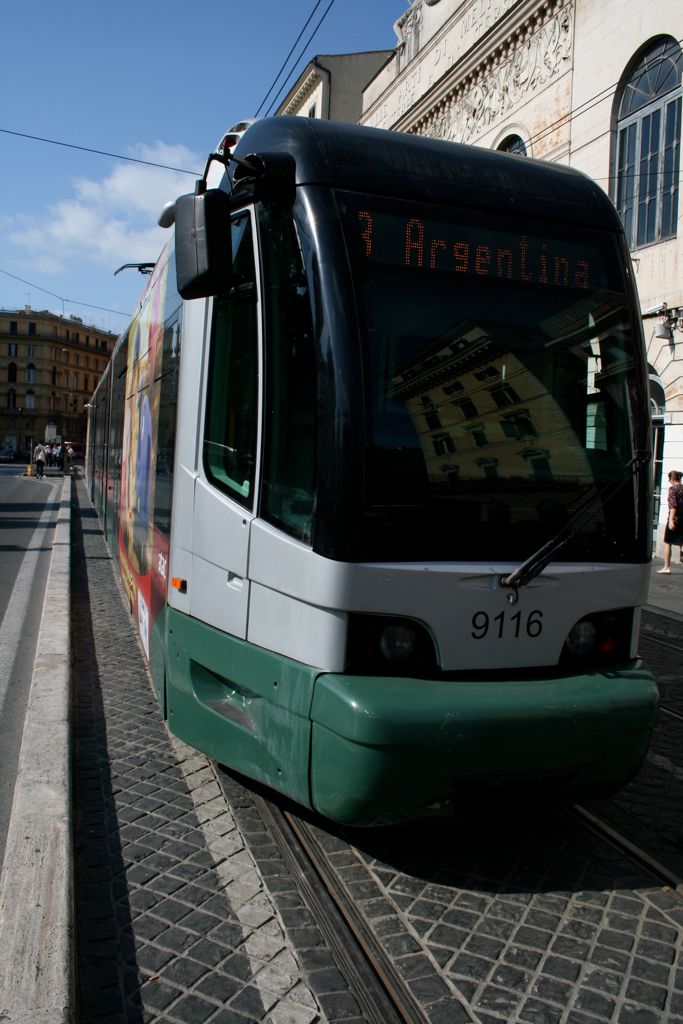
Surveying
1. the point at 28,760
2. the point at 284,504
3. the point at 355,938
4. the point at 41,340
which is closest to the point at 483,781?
the point at 355,938

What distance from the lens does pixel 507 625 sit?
3455 mm

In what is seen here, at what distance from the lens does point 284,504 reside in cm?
347

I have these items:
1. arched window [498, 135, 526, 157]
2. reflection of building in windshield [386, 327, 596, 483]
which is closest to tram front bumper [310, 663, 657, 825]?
reflection of building in windshield [386, 327, 596, 483]

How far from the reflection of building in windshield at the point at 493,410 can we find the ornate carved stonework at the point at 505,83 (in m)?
16.7

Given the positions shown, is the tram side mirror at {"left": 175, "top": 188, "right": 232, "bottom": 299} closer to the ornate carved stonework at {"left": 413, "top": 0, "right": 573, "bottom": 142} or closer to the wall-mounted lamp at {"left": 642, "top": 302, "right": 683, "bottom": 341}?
the wall-mounted lamp at {"left": 642, "top": 302, "right": 683, "bottom": 341}

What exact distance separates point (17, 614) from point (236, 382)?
21.3 ft

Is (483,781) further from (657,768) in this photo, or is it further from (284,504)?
(657,768)

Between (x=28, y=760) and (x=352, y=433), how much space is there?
2.52 m

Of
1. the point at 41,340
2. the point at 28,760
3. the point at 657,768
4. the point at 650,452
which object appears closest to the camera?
the point at 650,452

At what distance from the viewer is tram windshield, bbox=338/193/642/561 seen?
131 inches

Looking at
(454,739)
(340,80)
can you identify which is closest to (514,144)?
(340,80)

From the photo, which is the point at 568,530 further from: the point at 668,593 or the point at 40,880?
the point at 668,593

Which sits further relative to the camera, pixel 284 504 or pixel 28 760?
pixel 28 760

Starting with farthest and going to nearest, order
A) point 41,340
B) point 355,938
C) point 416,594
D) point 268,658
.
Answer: point 41,340
point 268,658
point 416,594
point 355,938
